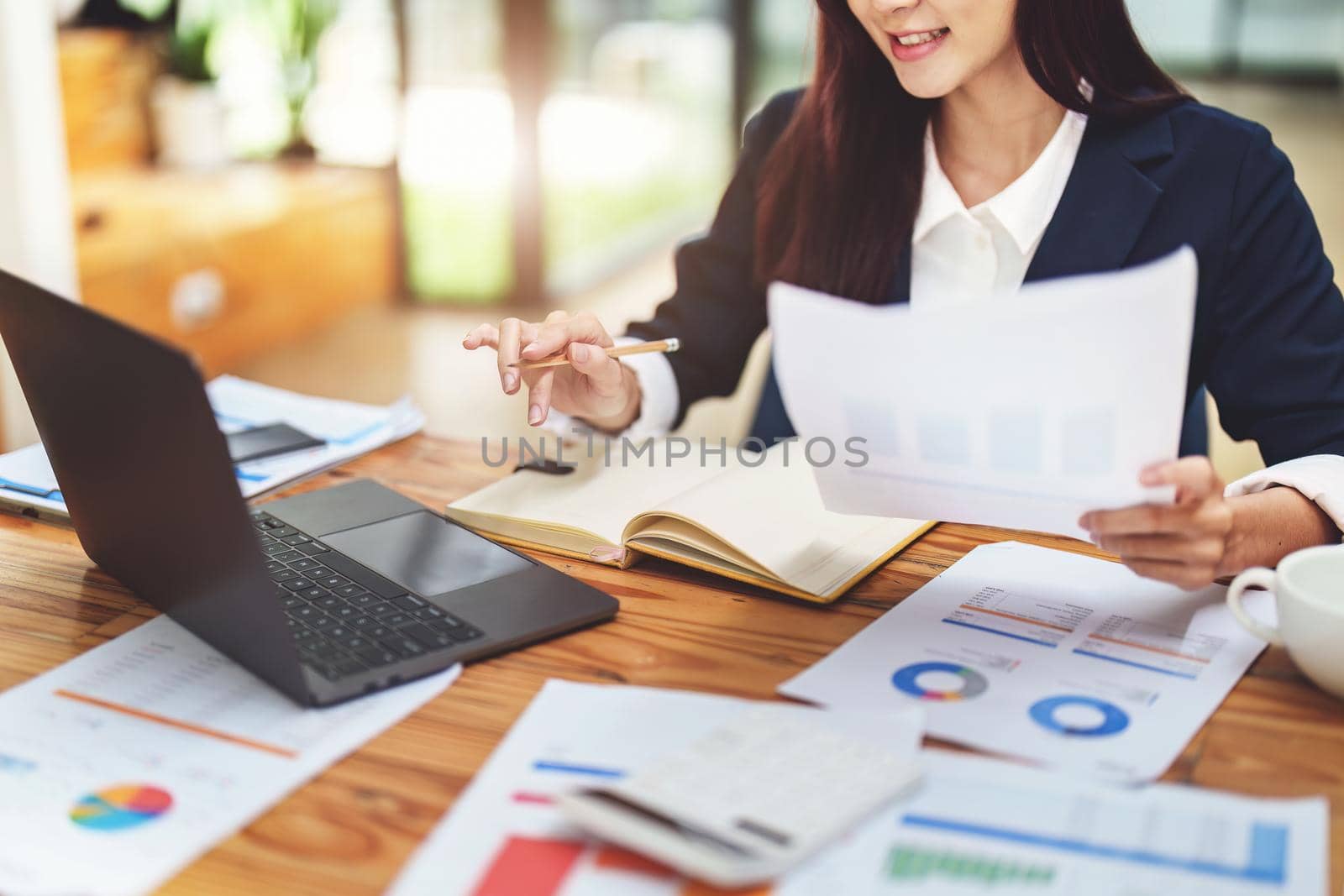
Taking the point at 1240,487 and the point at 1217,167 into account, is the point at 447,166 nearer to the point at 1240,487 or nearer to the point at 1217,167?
the point at 1217,167

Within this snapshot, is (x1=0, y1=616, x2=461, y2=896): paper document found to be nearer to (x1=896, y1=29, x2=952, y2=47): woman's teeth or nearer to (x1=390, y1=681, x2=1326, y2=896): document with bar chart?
(x1=390, y1=681, x2=1326, y2=896): document with bar chart

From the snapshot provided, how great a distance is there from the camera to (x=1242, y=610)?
88cm

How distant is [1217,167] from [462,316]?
332 centimetres

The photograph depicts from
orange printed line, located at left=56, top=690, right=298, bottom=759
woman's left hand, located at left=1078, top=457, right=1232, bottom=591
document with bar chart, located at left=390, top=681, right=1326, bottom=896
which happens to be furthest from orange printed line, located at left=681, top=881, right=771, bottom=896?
woman's left hand, located at left=1078, top=457, right=1232, bottom=591

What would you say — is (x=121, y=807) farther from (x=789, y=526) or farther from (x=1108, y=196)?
(x=1108, y=196)

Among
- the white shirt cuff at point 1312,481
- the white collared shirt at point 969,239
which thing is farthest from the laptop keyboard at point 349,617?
the white shirt cuff at point 1312,481

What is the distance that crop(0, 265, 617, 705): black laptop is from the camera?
74cm

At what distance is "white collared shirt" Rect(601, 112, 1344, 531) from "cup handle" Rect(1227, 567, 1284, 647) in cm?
52

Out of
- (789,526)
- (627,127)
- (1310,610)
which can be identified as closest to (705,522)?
(789,526)

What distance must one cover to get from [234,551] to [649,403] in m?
0.70

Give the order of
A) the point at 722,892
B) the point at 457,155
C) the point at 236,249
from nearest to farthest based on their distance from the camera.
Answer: the point at 722,892
the point at 236,249
the point at 457,155

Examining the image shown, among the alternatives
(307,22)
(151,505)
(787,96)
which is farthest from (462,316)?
(151,505)

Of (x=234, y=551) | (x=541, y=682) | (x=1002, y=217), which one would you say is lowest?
(x=541, y=682)

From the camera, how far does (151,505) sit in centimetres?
83
